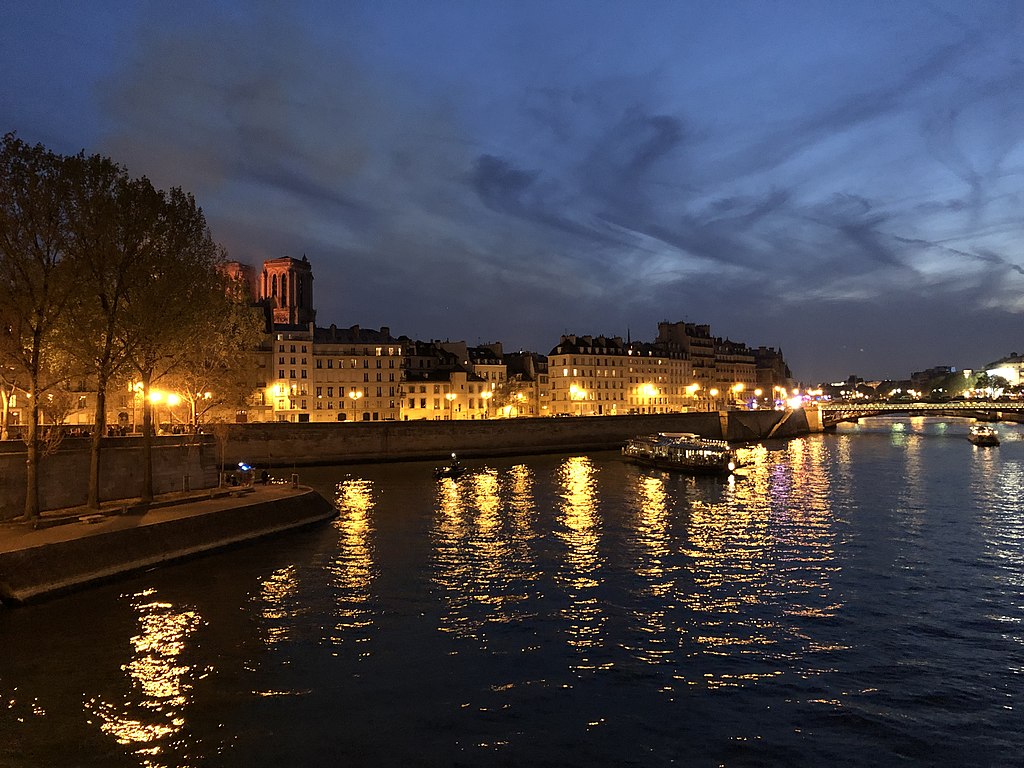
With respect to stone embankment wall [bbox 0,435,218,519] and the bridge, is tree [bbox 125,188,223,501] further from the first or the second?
the bridge

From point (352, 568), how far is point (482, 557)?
22.0ft

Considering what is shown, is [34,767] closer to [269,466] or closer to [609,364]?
[269,466]

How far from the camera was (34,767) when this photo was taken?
16375 mm

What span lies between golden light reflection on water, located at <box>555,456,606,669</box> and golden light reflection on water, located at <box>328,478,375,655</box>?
770cm

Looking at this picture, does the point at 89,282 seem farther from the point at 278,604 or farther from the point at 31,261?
the point at 278,604

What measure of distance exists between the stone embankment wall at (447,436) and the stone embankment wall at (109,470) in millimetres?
31600

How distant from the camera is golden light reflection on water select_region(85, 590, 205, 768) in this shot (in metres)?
17.8

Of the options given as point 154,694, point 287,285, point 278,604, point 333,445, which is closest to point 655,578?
point 278,604

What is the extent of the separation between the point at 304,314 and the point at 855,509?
161 meters

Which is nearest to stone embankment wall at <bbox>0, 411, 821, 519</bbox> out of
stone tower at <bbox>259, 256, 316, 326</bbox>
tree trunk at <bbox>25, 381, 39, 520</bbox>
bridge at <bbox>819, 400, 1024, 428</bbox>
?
tree trunk at <bbox>25, 381, 39, 520</bbox>

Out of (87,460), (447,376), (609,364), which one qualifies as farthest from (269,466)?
(609,364)

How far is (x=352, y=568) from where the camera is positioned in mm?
35250

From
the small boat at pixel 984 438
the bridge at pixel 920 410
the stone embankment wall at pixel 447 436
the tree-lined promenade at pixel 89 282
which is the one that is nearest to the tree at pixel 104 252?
the tree-lined promenade at pixel 89 282

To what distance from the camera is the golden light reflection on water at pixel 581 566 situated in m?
25.7
